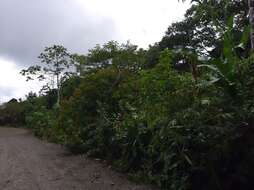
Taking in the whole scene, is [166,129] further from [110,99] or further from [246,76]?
[110,99]

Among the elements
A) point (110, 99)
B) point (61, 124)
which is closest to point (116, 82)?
point (110, 99)

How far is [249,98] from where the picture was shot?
6.49 m

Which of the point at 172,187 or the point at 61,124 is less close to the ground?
the point at 61,124

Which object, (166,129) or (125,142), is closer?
(166,129)

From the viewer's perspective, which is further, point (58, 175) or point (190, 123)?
point (58, 175)

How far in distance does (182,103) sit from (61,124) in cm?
671

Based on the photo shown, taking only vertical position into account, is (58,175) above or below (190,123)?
below

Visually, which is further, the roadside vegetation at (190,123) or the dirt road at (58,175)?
the dirt road at (58,175)

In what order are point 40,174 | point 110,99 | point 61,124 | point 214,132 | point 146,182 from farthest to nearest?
1. point 61,124
2. point 110,99
3. point 40,174
4. point 146,182
5. point 214,132

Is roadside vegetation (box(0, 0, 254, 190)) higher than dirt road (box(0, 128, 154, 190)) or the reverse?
higher

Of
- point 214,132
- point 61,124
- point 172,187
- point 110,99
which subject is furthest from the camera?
point 61,124

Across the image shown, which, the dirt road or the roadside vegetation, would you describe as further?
the dirt road

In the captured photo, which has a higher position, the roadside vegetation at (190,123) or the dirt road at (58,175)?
the roadside vegetation at (190,123)

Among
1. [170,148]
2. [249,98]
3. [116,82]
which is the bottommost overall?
[170,148]
